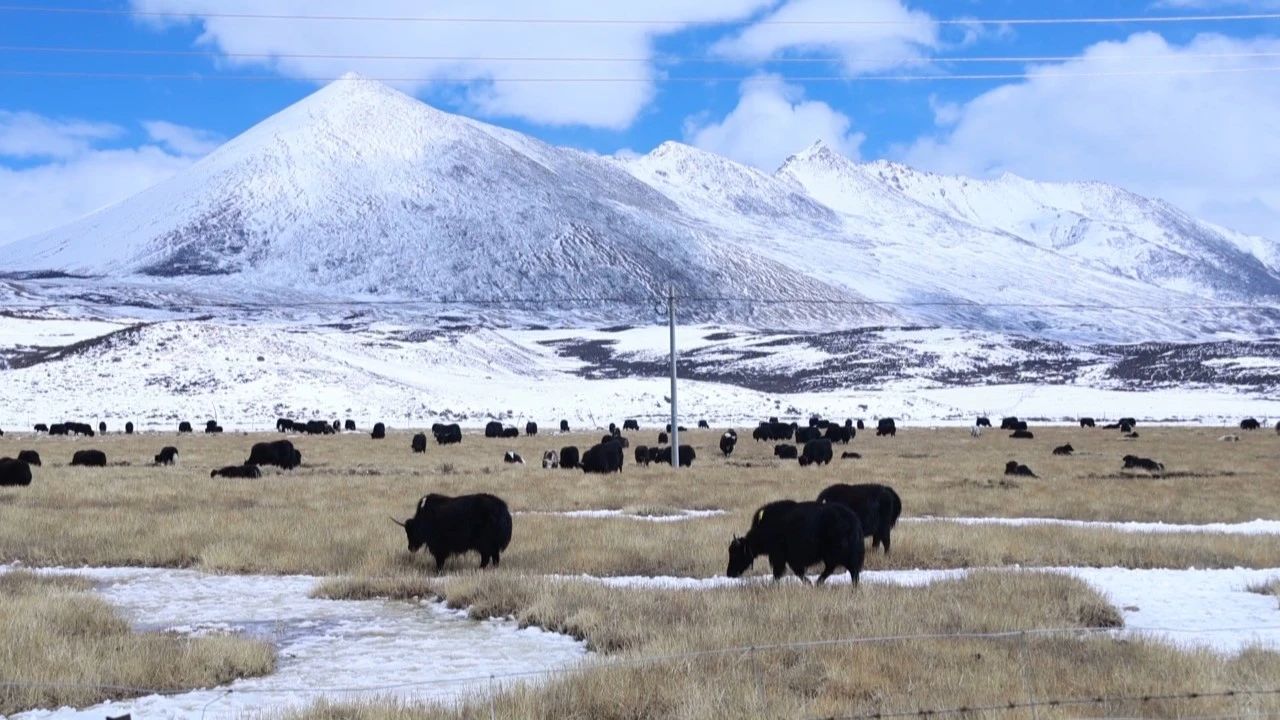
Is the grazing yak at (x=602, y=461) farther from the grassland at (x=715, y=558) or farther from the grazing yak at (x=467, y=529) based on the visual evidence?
the grazing yak at (x=467, y=529)

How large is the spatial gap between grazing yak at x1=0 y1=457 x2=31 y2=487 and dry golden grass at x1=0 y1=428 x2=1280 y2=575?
448 mm

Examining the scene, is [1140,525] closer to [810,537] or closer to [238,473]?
[810,537]

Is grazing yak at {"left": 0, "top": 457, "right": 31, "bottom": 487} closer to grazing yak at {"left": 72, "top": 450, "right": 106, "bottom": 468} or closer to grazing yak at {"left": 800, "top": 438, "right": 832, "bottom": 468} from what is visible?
grazing yak at {"left": 72, "top": 450, "right": 106, "bottom": 468}

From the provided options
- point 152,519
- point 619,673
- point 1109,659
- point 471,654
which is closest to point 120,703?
point 471,654

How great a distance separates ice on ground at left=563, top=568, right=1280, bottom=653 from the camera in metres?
10.9

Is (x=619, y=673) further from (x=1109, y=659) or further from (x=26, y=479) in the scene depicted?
(x=26, y=479)

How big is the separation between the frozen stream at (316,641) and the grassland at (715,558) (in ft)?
1.52

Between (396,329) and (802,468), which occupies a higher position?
(396,329)

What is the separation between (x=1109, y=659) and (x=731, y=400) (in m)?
88.1

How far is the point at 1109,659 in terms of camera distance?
9.49 m

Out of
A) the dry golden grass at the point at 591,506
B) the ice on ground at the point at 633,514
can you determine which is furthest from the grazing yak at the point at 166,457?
the ice on ground at the point at 633,514

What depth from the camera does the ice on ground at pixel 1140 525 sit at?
62.1 ft

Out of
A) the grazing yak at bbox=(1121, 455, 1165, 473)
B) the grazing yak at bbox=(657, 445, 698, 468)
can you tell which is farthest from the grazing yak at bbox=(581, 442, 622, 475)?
the grazing yak at bbox=(1121, 455, 1165, 473)

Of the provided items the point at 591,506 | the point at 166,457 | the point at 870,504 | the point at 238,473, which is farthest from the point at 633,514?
the point at 166,457
